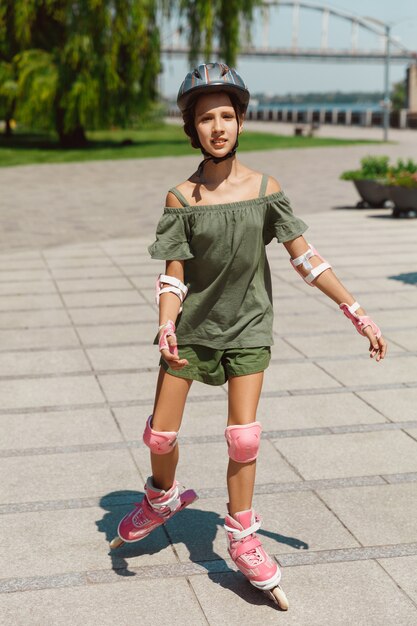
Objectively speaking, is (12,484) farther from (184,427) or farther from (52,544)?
(184,427)

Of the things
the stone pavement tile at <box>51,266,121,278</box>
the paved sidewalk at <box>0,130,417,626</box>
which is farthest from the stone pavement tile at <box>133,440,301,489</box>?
the stone pavement tile at <box>51,266,121,278</box>

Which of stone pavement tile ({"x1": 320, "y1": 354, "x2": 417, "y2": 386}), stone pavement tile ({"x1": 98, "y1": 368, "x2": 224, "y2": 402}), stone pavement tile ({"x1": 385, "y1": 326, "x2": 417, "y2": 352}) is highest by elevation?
stone pavement tile ({"x1": 98, "y1": 368, "x2": 224, "y2": 402})

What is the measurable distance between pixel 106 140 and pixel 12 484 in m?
37.7

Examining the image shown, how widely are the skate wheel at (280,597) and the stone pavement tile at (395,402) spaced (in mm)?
2347

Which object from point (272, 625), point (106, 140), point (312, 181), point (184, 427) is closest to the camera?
point (272, 625)

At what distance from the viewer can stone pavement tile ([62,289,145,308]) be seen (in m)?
9.45

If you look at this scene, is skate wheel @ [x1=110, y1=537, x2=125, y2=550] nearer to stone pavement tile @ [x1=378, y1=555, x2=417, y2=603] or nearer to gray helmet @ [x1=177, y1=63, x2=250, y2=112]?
stone pavement tile @ [x1=378, y1=555, x2=417, y2=603]

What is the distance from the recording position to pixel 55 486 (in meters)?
4.77

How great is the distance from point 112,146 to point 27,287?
27.6 metres

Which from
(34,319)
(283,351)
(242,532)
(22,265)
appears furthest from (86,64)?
(242,532)

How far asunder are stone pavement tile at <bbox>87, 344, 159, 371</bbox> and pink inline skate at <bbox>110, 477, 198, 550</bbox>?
3.04m

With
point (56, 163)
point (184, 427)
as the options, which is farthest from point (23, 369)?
point (56, 163)

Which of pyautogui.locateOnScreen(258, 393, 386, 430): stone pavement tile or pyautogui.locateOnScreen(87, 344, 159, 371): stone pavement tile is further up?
pyautogui.locateOnScreen(258, 393, 386, 430): stone pavement tile

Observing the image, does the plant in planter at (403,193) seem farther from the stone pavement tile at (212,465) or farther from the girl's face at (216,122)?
the girl's face at (216,122)
